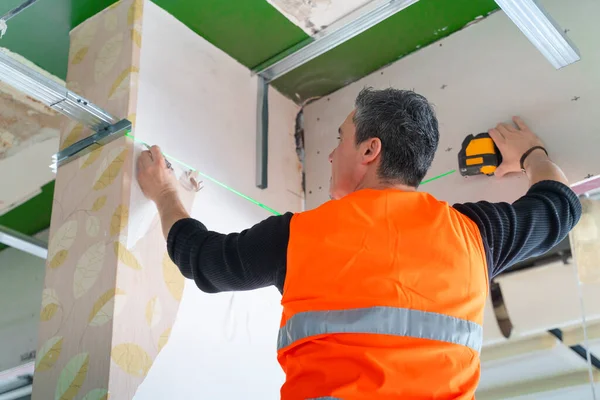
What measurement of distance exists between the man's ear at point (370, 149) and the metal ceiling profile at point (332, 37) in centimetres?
79

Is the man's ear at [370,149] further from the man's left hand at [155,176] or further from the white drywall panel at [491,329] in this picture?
the white drywall panel at [491,329]

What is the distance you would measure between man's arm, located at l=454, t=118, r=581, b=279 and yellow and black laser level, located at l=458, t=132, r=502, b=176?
210 mm

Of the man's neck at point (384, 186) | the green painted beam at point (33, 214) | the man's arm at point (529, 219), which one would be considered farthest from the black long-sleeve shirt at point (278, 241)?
the green painted beam at point (33, 214)

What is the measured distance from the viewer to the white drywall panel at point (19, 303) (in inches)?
134

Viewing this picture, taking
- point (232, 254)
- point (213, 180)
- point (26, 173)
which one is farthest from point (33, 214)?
point (232, 254)

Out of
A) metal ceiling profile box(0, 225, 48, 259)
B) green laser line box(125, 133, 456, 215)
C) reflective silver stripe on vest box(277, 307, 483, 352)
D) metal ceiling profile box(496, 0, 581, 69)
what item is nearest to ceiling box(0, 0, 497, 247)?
metal ceiling profile box(496, 0, 581, 69)

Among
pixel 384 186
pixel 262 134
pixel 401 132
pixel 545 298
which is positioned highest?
pixel 262 134

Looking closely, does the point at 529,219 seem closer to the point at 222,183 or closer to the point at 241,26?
the point at 222,183

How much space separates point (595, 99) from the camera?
2.16 metres

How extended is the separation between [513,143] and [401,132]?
62 centimetres

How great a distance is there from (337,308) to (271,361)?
3.20ft

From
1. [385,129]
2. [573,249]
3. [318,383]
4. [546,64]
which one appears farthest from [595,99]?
[318,383]

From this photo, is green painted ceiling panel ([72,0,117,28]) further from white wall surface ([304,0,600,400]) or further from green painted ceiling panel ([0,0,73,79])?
white wall surface ([304,0,600,400])

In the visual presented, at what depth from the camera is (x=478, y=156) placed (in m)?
2.24
